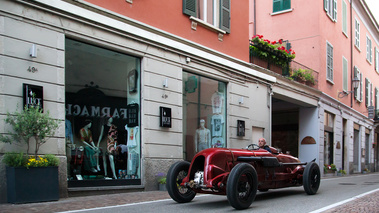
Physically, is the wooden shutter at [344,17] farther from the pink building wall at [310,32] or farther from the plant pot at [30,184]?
the plant pot at [30,184]

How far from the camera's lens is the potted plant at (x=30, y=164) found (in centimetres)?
716

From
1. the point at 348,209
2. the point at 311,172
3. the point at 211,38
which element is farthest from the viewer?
the point at 211,38

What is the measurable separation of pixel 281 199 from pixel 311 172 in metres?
1.19

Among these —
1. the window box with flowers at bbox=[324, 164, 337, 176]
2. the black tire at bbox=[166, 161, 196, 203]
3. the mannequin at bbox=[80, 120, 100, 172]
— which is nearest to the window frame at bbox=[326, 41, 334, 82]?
the window box with flowers at bbox=[324, 164, 337, 176]

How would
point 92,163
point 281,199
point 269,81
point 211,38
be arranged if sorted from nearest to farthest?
point 281,199 → point 92,163 → point 211,38 → point 269,81

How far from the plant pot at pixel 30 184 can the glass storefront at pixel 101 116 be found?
1.24 meters

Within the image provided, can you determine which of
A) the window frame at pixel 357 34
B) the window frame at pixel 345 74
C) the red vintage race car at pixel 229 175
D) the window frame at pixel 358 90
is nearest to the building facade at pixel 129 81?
the red vintage race car at pixel 229 175

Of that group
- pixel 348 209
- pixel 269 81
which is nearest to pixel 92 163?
pixel 348 209

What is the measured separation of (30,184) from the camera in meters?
7.26

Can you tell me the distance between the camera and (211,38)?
13.6 meters

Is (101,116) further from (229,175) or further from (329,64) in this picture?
(329,64)

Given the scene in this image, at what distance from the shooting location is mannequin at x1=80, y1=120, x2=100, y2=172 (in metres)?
9.54

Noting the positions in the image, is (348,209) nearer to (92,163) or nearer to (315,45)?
(92,163)

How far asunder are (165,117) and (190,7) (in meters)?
3.68
